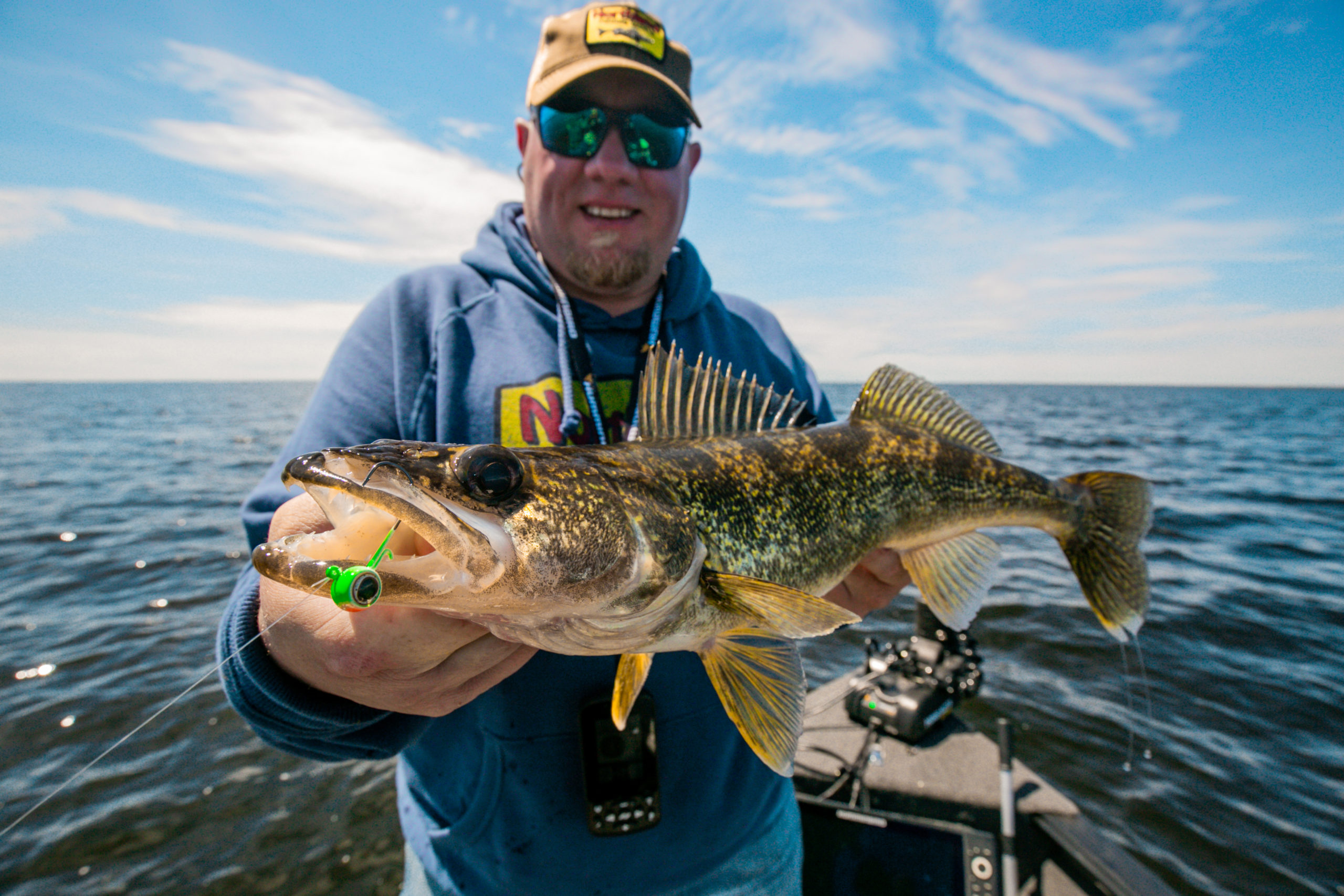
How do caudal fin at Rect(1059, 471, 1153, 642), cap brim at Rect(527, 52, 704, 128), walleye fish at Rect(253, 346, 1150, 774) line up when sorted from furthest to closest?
caudal fin at Rect(1059, 471, 1153, 642), cap brim at Rect(527, 52, 704, 128), walleye fish at Rect(253, 346, 1150, 774)

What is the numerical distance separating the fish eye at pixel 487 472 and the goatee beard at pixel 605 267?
1.68 meters

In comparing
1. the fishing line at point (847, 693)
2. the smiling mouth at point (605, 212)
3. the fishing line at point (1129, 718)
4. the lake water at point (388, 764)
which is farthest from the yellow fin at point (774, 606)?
the fishing line at point (1129, 718)

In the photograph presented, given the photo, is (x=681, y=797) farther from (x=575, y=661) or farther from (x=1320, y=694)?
(x=1320, y=694)

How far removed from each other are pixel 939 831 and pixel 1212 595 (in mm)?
10833

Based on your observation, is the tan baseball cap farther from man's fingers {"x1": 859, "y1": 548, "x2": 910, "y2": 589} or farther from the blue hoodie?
man's fingers {"x1": 859, "y1": 548, "x2": 910, "y2": 589}

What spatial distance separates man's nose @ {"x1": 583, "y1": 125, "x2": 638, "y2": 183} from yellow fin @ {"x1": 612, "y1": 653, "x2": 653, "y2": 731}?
2281 millimetres

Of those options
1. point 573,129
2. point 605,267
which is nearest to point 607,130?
point 573,129

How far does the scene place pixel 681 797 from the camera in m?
2.64

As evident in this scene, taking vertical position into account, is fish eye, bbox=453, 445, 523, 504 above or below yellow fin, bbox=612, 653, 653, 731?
above

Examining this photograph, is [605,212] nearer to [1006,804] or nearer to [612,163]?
[612,163]

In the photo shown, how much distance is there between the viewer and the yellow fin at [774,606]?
6.63 ft

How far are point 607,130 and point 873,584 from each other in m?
2.66

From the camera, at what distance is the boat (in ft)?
13.5

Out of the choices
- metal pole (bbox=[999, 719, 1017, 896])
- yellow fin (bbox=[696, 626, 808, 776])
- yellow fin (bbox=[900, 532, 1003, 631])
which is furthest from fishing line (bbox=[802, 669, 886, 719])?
yellow fin (bbox=[696, 626, 808, 776])
